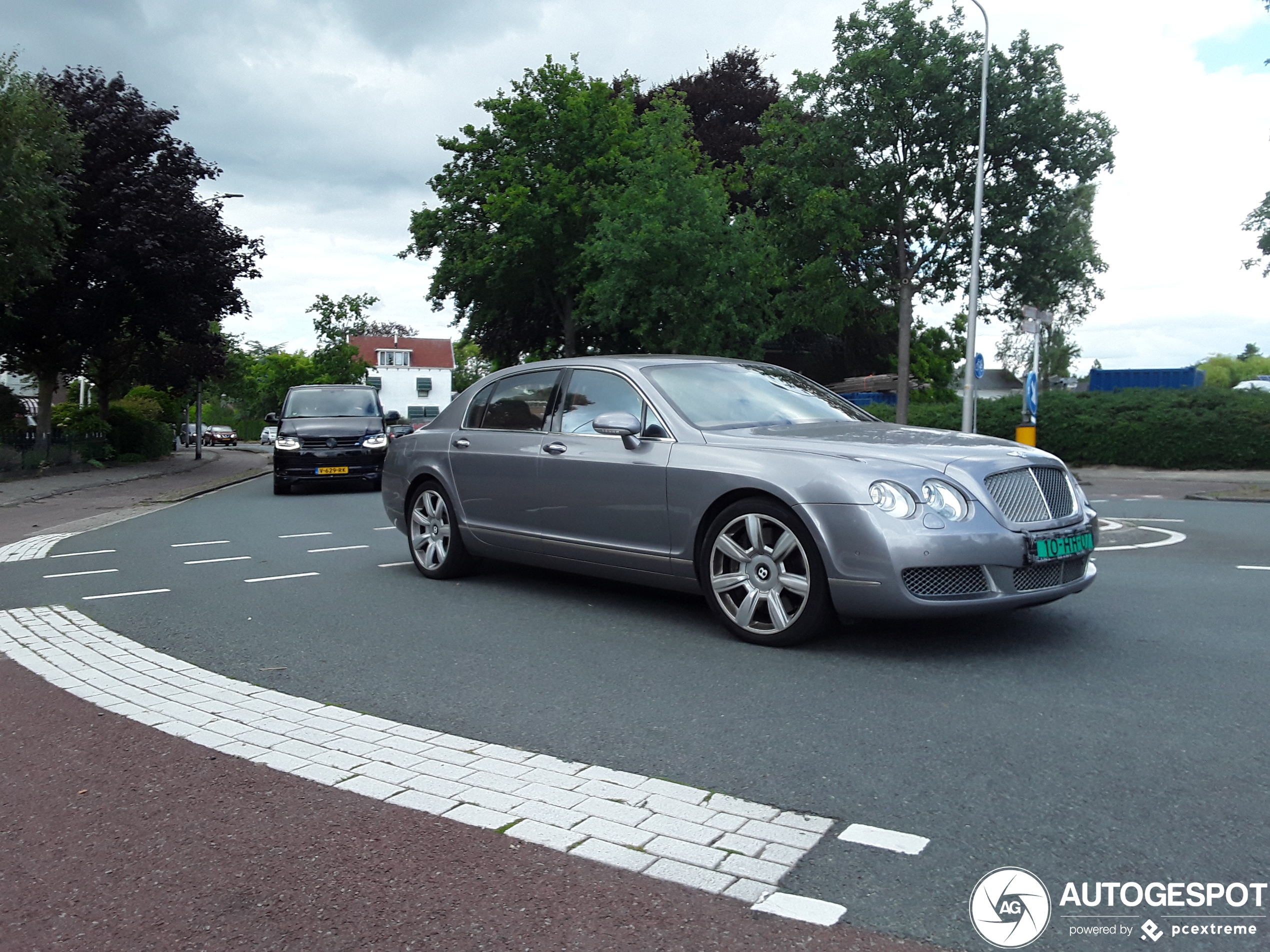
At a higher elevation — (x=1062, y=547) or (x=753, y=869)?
(x=1062, y=547)

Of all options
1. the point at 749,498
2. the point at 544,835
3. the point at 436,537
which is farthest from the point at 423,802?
the point at 436,537

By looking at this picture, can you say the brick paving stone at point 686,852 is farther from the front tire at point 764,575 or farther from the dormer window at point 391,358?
the dormer window at point 391,358

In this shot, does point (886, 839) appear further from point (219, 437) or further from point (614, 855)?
point (219, 437)

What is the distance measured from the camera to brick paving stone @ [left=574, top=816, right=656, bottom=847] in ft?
10.1

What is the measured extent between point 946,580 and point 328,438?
15.3m

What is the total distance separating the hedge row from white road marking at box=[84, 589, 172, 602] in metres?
18.9

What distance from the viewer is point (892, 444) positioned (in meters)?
5.63

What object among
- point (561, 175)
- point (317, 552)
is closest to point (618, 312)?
A: point (561, 175)

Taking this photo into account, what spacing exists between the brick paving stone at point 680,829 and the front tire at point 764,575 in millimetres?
2285

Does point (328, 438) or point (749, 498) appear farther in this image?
point (328, 438)

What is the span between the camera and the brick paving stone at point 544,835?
3.07 metres

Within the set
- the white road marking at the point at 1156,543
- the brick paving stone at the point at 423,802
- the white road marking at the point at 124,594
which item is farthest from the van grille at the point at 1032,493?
the white road marking at the point at 124,594

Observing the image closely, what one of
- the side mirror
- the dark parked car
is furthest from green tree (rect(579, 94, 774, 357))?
the dark parked car

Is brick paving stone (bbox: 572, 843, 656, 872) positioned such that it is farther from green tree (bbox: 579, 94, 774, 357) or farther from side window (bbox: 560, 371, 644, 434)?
green tree (bbox: 579, 94, 774, 357)
